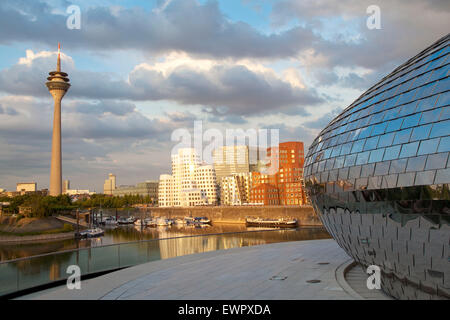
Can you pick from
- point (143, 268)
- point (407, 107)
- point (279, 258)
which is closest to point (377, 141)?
point (407, 107)

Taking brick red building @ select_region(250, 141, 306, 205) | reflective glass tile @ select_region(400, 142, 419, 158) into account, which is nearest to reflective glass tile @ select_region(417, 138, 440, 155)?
reflective glass tile @ select_region(400, 142, 419, 158)

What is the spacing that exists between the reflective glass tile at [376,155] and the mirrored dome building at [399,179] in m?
0.04

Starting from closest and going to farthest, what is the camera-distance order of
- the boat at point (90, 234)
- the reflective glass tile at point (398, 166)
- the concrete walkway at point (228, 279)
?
1. the reflective glass tile at point (398, 166)
2. the concrete walkway at point (228, 279)
3. the boat at point (90, 234)

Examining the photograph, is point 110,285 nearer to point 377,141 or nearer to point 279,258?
point 279,258

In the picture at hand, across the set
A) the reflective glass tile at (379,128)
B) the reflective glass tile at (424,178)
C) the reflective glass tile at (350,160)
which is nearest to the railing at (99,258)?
the reflective glass tile at (350,160)

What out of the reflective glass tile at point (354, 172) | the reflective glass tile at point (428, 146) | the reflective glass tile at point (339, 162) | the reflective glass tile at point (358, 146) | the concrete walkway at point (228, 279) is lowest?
the concrete walkway at point (228, 279)

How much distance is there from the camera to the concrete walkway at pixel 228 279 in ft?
51.0

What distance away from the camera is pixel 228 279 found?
18016mm

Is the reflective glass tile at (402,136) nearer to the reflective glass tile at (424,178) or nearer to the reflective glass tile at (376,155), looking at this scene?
the reflective glass tile at (376,155)

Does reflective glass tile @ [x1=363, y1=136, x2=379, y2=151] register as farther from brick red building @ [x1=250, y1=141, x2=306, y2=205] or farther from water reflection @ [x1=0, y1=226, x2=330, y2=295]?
Answer: brick red building @ [x1=250, y1=141, x2=306, y2=205]

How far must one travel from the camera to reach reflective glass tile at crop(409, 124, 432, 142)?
10680 millimetres

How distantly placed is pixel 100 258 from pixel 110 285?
402 centimetres

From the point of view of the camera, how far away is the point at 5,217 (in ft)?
322

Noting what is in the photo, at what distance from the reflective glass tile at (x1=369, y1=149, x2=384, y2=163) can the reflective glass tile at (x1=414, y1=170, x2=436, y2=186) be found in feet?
5.27
